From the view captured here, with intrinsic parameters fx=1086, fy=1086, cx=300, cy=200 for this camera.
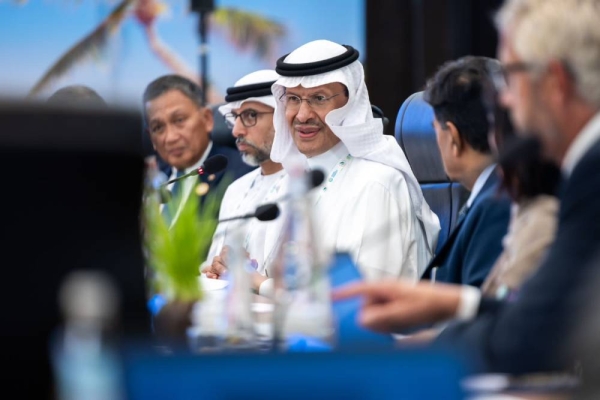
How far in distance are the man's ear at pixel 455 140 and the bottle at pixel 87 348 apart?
2.06 meters

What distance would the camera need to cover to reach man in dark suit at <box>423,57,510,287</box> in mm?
2898

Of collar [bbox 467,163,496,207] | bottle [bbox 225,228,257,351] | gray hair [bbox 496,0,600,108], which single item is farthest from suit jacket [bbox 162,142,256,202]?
gray hair [bbox 496,0,600,108]

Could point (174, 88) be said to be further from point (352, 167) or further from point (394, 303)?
point (394, 303)

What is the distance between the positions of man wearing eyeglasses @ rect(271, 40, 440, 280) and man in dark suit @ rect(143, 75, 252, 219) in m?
1.27

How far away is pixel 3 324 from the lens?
1323mm

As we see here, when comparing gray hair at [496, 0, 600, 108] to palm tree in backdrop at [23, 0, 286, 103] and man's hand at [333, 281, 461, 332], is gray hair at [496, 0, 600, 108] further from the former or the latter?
palm tree in backdrop at [23, 0, 286, 103]

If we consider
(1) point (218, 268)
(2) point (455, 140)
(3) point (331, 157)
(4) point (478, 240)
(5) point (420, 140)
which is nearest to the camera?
(4) point (478, 240)

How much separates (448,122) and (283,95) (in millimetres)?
1168

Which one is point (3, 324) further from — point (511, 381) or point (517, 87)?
point (517, 87)

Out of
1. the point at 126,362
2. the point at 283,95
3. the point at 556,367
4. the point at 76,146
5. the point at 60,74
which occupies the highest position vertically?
the point at 60,74

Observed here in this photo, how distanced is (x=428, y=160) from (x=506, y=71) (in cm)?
250

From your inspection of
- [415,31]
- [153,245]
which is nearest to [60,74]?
[415,31]

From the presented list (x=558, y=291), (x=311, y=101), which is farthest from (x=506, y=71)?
(x=311, y=101)

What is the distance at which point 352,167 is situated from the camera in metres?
4.00
